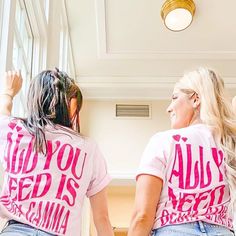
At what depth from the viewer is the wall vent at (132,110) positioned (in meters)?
5.57

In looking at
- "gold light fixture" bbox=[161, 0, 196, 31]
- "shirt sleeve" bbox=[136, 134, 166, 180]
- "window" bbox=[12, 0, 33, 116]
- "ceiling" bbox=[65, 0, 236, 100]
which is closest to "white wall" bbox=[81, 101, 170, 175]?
"ceiling" bbox=[65, 0, 236, 100]

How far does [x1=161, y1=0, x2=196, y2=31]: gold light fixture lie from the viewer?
403 cm

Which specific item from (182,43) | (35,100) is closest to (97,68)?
(182,43)

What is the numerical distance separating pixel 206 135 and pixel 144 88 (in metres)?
3.93

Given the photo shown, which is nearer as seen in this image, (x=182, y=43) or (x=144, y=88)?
(x=182, y=43)

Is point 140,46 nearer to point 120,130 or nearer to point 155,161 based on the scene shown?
point 120,130

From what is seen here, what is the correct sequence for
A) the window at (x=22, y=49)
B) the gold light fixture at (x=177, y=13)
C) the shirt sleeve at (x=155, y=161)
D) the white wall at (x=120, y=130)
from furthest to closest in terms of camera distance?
the white wall at (x=120, y=130), the gold light fixture at (x=177, y=13), the window at (x=22, y=49), the shirt sleeve at (x=155, y=161)

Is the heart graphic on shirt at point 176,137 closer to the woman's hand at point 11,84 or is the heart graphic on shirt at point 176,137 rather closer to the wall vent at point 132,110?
the woman's hand at point 11,84

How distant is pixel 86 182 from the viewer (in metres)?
1.43

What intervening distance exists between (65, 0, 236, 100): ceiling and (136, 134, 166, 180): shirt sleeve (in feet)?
7.75

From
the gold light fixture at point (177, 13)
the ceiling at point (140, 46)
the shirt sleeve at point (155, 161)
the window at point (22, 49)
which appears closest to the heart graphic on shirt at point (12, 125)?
the shirt sleeve at point (155, 161)

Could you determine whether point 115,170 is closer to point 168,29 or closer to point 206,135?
point 168,29

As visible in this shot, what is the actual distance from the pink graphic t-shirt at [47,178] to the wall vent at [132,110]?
4.11 metres

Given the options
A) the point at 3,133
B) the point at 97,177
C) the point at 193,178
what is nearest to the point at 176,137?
the point at 193,178
